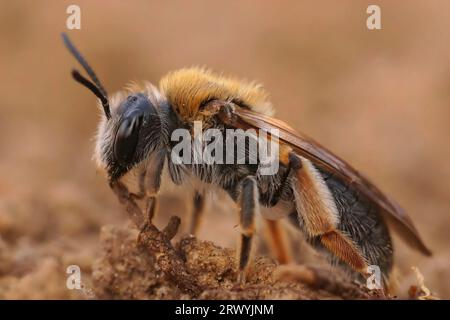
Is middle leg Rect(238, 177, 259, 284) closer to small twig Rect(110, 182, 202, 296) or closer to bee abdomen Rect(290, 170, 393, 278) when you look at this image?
small twig Rect(110, 182, 202, 296)

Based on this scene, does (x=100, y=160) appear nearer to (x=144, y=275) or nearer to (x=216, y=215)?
(x=144, y=275)

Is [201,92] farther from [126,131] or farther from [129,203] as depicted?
[129,203]

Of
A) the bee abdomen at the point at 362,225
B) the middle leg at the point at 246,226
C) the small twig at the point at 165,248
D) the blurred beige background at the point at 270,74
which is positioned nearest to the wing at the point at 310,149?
the bee abdomen at the point at 362,225

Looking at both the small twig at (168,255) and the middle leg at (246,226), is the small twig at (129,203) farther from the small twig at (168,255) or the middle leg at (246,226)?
the middle leg at (246,226)

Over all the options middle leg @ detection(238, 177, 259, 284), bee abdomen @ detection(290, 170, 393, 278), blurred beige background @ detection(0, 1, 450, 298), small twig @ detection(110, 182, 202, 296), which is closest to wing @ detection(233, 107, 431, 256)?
bee abdomen @ detection(290, 170, 393, 278)

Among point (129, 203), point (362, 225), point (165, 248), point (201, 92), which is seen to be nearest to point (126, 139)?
point (129, 203)

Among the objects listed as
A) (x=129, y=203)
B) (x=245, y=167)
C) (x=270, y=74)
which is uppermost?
(x=270, y=74)
